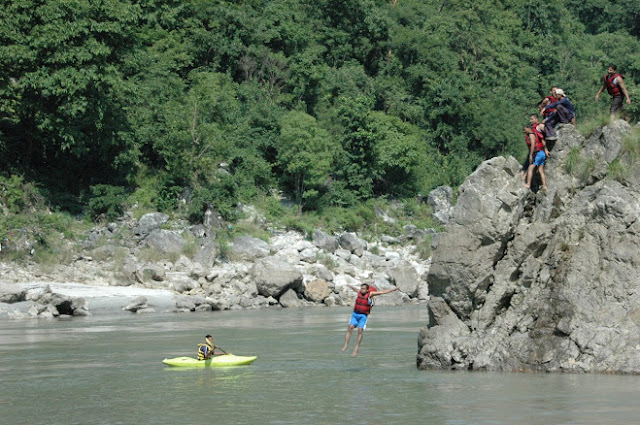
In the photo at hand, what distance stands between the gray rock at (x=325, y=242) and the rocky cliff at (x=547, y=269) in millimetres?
26780

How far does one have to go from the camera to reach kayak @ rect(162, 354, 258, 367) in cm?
2139

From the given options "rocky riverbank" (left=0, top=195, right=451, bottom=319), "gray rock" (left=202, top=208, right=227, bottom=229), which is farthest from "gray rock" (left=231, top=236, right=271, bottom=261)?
"gray rock" (left=202, top=208, right=227, bottom=229)

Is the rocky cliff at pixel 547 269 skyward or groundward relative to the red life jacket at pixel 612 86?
groundward

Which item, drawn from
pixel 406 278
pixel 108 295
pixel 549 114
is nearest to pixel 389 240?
pixel 406 278

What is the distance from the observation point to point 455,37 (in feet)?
226

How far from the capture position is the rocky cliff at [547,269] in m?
17.8

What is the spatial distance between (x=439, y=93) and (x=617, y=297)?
45.2 m

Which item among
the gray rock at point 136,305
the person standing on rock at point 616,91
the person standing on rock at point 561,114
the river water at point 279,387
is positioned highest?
the person standing on rock at point 616,91

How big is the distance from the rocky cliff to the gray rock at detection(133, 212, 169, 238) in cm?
2673

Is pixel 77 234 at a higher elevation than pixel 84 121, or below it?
below

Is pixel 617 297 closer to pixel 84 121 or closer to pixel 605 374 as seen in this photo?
pixel 605 374

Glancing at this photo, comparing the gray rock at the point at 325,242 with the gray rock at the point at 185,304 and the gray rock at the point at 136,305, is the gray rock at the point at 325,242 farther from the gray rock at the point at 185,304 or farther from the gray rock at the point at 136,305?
the gray rock at the point at 136,305

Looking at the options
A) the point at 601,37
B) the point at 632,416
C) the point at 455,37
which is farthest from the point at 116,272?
the point at 601,37

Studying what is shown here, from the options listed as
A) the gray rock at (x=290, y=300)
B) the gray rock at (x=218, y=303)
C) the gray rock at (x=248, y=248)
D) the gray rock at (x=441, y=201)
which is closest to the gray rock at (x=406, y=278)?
the gray rock at (x=290, y=300)
